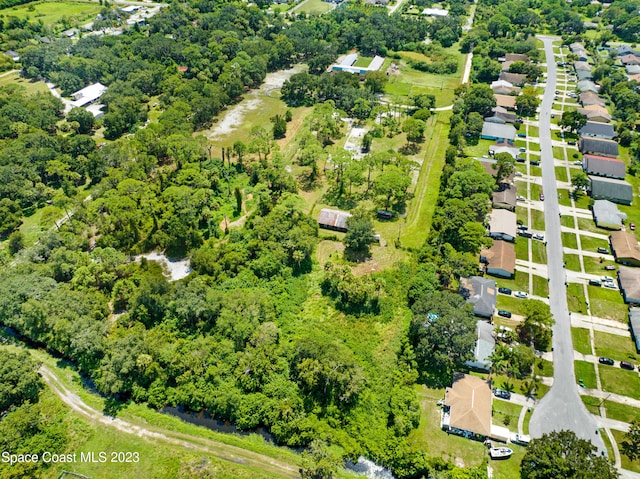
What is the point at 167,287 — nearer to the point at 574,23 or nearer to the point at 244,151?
the point at 244,151

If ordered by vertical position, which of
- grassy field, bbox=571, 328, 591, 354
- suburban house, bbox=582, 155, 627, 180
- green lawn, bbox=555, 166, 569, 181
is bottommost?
grassy field, bbox=571, 328, 591, 354

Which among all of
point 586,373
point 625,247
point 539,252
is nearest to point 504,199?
point 539,252

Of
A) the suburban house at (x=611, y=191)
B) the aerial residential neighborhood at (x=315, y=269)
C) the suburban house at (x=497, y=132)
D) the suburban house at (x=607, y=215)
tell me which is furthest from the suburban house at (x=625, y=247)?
the suburban house at (x=497, y=132)

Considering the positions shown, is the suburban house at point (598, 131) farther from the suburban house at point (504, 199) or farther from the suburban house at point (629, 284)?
the suburban house at point (629, 284)

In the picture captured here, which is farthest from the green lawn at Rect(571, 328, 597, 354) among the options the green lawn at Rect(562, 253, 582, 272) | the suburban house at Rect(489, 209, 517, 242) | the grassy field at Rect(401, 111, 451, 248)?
the grassy field at Rect(401, 111, 451, 248)

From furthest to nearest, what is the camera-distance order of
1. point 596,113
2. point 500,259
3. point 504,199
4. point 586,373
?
point 596,113 → point 504,199 → point 500,259 → point 586,373

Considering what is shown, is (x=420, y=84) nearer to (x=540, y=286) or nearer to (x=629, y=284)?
(x=540, y=286)

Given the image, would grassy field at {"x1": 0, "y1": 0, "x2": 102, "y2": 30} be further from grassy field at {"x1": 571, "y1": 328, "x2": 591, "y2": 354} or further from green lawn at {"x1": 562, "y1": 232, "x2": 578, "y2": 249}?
grassy field at {"x1": 571, "y1": 328, "x2": 591, "y2": 354}
